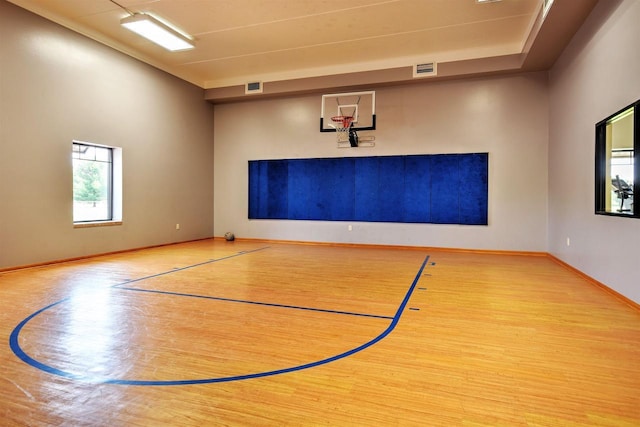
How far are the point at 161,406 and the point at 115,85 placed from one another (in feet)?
23.2

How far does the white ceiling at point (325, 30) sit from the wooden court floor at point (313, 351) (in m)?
4.11

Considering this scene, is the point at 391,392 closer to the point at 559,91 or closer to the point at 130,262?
the point at 130,262

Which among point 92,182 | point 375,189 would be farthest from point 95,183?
point 375,189

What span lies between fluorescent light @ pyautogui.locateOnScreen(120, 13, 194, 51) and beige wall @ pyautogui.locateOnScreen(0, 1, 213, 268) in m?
1.19

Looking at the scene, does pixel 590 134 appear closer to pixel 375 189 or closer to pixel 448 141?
pixel 448 141

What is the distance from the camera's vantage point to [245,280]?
200 inches

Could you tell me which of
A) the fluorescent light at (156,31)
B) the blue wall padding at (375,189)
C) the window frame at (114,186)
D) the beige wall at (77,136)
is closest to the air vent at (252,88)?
the beige wall at (77,136)

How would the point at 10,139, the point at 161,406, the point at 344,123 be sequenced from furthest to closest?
the point at 344,123 → the point at 10,139 → the point at 161,406

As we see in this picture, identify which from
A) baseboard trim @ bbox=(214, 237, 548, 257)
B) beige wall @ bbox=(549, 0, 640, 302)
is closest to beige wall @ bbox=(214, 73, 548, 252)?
baseboard trim @ bbox=(214, 237, 548, 257)

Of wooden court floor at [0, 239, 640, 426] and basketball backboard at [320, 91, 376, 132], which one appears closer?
wooden court floor at [0, 239, 640, 426]

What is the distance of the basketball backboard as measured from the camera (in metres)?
8.67

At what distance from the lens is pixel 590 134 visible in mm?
5293

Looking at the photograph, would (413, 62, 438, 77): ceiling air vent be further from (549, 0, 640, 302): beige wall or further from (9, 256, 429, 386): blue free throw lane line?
(9, 256, 429, 386): blue free throw lane line

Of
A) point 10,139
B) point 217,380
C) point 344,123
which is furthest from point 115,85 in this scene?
point 217,380
